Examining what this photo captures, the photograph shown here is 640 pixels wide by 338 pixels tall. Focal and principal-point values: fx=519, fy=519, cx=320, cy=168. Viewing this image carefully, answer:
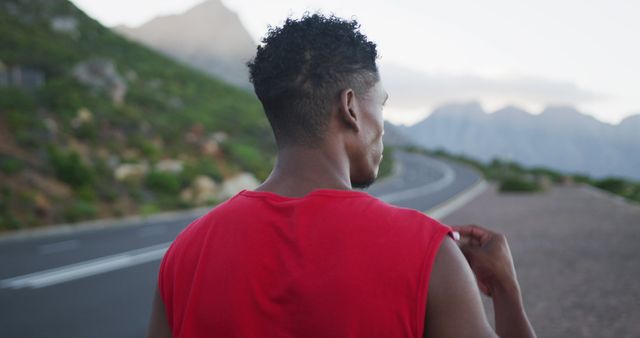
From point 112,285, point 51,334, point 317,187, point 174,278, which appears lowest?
point 112,285

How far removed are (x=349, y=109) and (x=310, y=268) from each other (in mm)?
480

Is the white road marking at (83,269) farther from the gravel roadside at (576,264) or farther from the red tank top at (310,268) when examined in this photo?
the red tank top at (310,268)

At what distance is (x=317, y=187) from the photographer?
137 centimetres

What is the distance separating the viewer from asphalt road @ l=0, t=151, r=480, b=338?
721cm

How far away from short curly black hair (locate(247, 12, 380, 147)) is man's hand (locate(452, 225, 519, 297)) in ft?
1.65

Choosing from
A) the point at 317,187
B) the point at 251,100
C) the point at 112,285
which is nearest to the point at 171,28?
the point at 251,100

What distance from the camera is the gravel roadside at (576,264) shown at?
6445mm

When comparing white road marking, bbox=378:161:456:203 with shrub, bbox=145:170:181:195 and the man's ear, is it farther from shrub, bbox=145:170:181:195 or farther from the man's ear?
the man's ear

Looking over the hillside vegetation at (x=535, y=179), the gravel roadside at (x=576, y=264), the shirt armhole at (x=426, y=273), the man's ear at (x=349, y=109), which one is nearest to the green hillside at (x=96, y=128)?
the gravel roadside at (x=576, y=264)

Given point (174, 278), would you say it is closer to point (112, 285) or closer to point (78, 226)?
point (112, 285)

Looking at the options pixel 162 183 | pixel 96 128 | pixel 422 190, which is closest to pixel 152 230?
pixel 162 183

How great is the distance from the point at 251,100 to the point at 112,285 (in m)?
47.6

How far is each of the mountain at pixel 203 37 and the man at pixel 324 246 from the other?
11707 cm

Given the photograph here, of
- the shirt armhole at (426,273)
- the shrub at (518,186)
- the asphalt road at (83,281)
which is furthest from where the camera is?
the shrub at (518,186)
